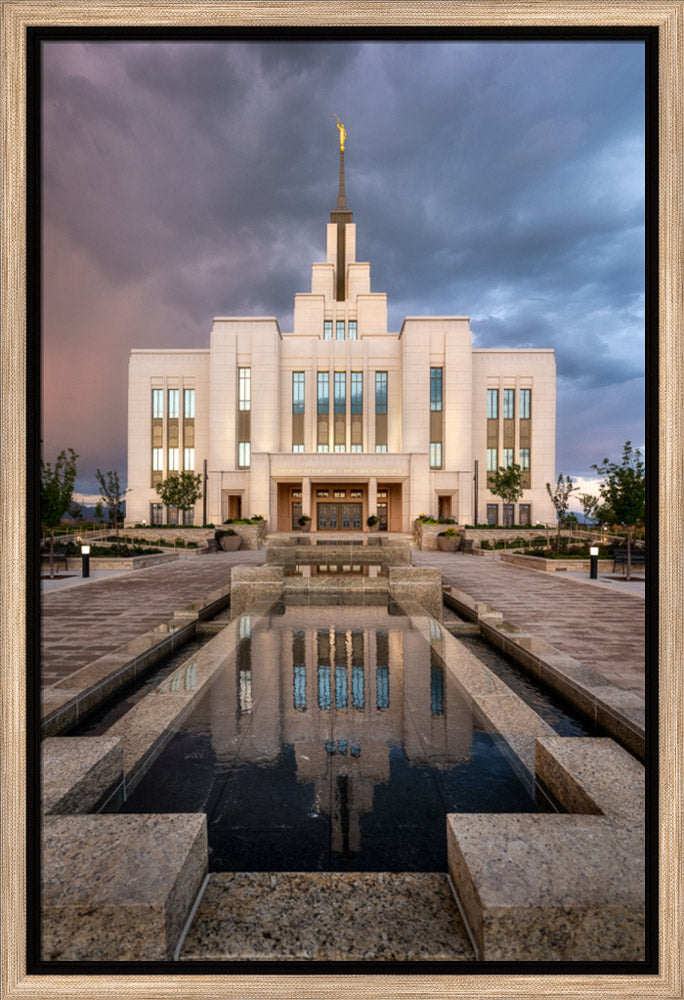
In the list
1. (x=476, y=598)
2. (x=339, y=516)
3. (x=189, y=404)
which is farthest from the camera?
(x=189, y=404)

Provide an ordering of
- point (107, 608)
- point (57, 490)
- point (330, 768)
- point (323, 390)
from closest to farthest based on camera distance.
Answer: point (330, 768)
point (107, 608)
point (57, 490)
point (323, 390)

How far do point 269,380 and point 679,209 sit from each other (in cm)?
3670

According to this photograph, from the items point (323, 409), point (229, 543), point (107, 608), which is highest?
point (323, 409)

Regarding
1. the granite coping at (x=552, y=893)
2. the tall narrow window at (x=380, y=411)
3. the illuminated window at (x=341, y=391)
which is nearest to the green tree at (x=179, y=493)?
the illuminated window at (x=341, y=391)

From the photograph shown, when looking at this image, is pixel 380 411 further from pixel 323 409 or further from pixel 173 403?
pixel 173 403

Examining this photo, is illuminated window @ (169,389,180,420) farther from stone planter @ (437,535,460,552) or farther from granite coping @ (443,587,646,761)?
granite coping @ (443,587,646,761)

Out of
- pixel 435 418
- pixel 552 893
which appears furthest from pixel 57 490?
pixel 435 418

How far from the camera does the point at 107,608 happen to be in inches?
365

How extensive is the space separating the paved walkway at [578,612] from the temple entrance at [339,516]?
68.9ft

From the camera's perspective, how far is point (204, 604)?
28.0 feet

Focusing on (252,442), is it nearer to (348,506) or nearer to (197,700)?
(348,506)

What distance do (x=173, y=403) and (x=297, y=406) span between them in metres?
12.1

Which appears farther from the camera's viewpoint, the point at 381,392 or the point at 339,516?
the point at 381,392

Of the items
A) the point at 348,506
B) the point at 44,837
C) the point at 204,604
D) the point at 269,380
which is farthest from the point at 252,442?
the point at 44,837
